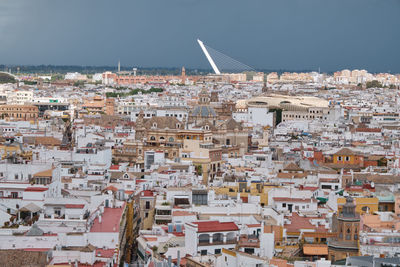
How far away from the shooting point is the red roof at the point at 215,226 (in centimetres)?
1524

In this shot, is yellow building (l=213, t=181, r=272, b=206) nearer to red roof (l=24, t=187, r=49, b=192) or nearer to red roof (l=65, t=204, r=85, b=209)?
red roof (l=24, t=187, r=49, b=192)

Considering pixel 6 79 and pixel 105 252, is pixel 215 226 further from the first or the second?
pixel 6 79

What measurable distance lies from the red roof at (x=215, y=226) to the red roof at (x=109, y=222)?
1532mm

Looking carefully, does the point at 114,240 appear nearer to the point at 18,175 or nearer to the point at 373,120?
the point at 18,175

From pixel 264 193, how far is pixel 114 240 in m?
5.55

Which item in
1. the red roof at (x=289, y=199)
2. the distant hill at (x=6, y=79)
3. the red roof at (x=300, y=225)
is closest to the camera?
the red roof at (x=300, y=225)

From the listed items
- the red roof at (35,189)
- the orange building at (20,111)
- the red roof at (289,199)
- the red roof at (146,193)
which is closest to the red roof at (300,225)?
the red roof at (289,199)

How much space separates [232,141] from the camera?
111 ft

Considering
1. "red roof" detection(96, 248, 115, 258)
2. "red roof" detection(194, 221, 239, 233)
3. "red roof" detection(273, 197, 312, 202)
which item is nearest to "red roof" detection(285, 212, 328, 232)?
"red roof" detection(194, 221, 239, 233)

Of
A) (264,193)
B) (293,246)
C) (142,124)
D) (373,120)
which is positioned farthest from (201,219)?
(373,120)

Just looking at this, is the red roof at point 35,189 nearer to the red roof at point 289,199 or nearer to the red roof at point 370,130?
the red roof at point 289,199

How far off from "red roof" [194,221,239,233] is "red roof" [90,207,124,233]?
1.53 m

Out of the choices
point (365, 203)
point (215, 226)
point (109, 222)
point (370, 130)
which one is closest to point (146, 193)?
point (109, 222)

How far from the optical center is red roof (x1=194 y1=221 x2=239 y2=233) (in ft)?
50.0
